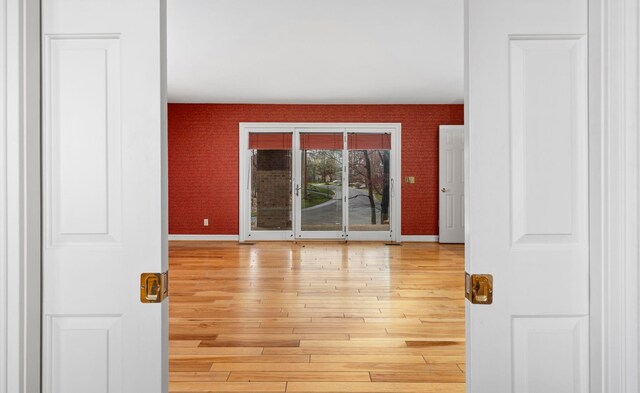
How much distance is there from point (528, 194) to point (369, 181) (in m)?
7.72

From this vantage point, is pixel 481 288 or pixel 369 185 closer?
pixel 481 288

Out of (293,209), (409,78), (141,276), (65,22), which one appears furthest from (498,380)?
(293,209)

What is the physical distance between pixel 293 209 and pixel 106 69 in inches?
301

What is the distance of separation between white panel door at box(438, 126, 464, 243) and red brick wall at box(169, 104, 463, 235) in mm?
160

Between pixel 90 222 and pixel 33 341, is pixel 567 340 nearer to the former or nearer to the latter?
pixel 90 222

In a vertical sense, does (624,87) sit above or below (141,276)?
above

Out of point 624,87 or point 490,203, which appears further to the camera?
point 490,203

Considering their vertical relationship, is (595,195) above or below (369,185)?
below

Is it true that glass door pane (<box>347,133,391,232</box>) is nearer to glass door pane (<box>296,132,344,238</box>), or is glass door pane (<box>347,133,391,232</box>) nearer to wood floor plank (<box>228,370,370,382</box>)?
glass door pane (<box>296,132,344,238</box>)

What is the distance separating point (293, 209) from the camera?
8.91m

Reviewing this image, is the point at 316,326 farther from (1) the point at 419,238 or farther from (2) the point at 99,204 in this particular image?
(1) the point at 419,238

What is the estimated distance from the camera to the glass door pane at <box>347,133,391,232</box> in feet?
29.3

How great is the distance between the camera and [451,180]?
29.0ft

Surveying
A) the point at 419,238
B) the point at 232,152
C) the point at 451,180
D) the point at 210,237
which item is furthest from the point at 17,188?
the point at 451,180
